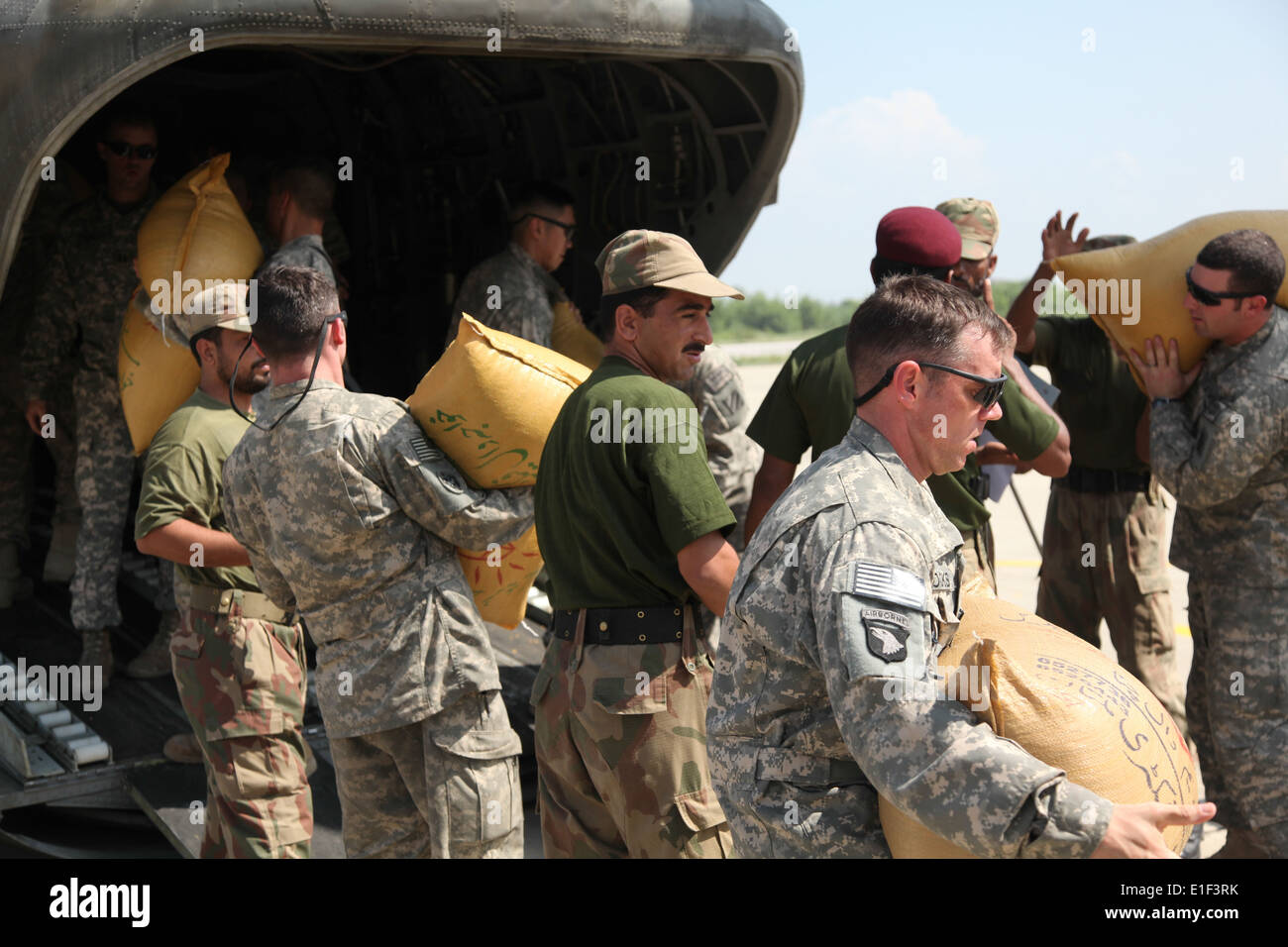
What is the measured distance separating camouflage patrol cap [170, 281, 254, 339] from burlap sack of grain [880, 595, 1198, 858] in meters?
2.33

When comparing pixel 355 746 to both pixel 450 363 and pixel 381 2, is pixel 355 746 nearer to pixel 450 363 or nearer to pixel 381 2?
pixel 450 363

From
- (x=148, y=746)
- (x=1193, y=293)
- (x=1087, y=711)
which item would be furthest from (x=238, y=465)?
(x=1193, y=293)

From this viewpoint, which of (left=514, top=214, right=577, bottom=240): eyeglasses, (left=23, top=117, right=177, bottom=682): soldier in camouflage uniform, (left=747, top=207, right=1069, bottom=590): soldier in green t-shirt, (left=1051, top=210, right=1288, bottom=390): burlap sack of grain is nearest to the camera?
(left=747, top=207, right=1069, bottom=590): soldier in green t-shirt

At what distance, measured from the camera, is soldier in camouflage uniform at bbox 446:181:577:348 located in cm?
508

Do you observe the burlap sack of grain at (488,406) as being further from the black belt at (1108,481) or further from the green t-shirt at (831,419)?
the black belt at (1108,481)

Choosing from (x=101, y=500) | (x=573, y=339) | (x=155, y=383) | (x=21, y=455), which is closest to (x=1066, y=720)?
(x=155, y=383)

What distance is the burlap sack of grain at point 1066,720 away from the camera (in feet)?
6.21

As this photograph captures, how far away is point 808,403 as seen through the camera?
353 centimetres

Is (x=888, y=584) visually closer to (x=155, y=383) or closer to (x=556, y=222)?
(x=155, y=383)

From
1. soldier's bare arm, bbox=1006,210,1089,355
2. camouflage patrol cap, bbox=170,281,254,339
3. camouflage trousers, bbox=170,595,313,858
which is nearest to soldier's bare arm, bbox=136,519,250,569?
camouflage trousers, bbox=170,595,313,858

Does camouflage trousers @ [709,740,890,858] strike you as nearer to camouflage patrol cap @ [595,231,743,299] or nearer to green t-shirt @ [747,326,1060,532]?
camouflage patrol cap @ [595,231,743,299]

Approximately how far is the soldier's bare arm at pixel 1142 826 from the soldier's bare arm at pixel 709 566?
111 cm

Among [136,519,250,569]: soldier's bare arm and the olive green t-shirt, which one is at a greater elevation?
the olive green t-shirt

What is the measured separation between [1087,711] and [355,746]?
1889 millimetres
